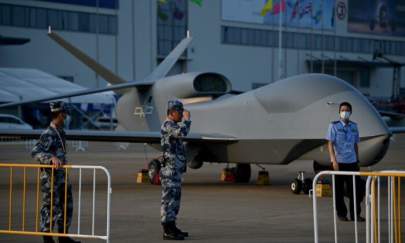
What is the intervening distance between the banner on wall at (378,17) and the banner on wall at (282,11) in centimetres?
596

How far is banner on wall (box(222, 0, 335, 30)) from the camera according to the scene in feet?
280

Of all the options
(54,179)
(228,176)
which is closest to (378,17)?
(228,176)

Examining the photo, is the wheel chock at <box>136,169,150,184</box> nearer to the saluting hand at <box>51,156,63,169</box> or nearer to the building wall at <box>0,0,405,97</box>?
the saluting hand at <box>51,156,63,169</box>

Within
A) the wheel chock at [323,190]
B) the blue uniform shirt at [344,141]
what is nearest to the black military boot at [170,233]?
the blue uniform shirt at [344,141]

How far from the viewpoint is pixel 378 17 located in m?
98.8

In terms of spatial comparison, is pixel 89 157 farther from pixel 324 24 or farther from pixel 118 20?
pixel 324 24

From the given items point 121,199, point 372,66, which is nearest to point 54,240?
point 121,199

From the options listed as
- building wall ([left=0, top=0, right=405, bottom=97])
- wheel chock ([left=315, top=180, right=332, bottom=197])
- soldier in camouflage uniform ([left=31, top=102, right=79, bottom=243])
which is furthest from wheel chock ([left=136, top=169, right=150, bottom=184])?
building wall ([left=0, top=0, right=405, bottom=97])

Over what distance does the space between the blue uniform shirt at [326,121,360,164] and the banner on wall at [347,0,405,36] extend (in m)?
81.1

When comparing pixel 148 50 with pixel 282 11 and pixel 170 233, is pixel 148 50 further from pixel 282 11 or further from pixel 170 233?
pixel 170 233

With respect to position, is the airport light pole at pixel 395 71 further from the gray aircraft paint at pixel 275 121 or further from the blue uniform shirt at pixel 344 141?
the blue uniform shirt at pixel 344 141

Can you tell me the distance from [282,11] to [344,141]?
234 ft

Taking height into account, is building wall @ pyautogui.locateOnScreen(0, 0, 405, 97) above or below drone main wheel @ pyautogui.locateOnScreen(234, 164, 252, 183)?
above

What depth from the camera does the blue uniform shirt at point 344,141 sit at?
50.3 feet
